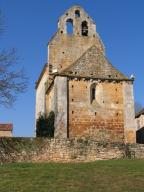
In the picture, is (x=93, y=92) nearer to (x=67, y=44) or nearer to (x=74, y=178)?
(x=67, y=44)

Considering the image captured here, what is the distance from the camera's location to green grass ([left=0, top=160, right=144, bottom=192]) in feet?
48.0

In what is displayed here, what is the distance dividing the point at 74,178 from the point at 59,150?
25.0 ft

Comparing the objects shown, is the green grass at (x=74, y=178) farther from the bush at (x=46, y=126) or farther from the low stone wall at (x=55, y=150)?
the bush at (x=46, y=126)

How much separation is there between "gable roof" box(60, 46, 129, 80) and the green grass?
11411 mm

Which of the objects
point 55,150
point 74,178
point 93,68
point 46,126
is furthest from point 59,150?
point 93,68

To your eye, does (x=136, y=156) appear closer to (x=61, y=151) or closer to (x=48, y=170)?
(x=61, y=151)

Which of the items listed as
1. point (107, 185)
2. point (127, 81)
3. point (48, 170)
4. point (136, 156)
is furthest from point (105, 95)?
point (107, 185)

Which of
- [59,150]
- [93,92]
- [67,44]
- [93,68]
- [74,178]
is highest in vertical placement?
[67,44]

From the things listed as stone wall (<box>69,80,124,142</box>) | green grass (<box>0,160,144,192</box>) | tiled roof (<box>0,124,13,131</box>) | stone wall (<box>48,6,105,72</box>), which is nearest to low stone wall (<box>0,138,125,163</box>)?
green grass (<box>0,160,144,192</box>)

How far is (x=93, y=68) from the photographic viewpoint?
99.2ft

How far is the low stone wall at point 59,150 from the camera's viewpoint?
22953 millimetres

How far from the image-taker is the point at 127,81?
99.7ft

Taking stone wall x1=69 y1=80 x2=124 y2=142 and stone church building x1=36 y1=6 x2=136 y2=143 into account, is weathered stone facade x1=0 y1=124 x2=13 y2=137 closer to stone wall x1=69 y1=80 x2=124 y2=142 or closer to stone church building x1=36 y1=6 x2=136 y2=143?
stone church building x1=36 y1=6 x2=136 y2=143

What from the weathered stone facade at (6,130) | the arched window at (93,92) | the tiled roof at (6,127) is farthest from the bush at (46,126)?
the tiled roof at (6,127)
